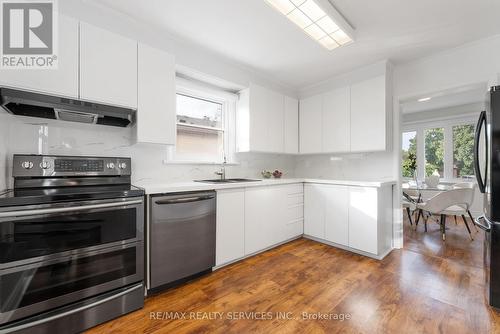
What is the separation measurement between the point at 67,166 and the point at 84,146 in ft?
0.88

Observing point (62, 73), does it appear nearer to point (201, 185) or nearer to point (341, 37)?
point (201, 185)

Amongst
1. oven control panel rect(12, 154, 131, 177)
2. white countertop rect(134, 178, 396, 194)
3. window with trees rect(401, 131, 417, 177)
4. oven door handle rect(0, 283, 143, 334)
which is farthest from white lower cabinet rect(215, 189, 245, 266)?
window with trees rect(401, 131, 417, 177)

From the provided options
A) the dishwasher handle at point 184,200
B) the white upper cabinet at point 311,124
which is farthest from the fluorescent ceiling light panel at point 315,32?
the dishwasher handle at point 184,200

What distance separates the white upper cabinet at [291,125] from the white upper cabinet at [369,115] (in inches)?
36.8

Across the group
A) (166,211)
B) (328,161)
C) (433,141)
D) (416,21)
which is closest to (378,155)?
(328,161)

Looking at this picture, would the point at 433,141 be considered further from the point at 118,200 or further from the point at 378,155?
the point at 118,200

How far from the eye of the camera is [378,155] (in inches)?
119

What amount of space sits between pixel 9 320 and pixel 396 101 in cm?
423

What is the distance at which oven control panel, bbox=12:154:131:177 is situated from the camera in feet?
5.17

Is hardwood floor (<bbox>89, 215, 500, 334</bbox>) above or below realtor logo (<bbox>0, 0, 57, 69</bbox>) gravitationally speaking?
below

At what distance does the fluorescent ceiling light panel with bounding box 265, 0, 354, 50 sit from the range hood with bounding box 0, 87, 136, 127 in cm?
158

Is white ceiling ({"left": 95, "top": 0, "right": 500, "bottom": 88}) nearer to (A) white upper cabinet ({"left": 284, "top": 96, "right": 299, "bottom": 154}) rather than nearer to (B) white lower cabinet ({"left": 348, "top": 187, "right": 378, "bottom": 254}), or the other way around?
(A) white upper cabinet ({"left": 284, "top": 96, "right": 299, "bottom": 154})

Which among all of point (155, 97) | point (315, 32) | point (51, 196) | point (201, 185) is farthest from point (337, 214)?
point (51, 196)

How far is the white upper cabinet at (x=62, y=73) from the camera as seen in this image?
1451mm
